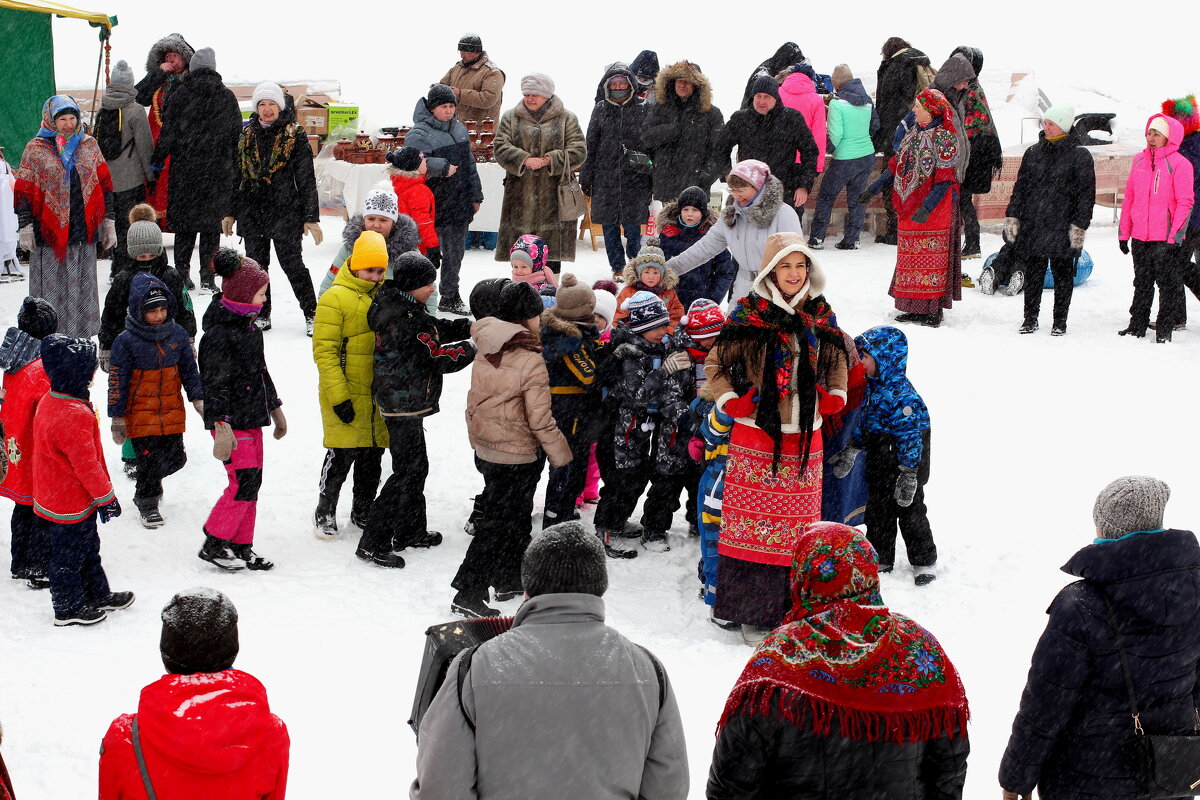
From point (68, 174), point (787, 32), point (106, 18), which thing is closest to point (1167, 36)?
point (787, 32)

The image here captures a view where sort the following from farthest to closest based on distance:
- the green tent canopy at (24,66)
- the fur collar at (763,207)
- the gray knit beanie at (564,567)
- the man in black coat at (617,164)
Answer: the green tent canopy at (24,66) → the man in black coat at (617,164) → the fur collar at (763,207) → the gray knit beanie at (564,567)

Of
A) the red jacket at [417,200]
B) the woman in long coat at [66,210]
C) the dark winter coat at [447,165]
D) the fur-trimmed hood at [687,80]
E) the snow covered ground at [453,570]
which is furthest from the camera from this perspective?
the fur-trimmed hood at [687,80]

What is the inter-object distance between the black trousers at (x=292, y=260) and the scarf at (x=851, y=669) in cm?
759

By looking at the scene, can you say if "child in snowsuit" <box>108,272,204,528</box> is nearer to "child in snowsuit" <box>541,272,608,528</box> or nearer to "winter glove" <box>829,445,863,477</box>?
"child in snowsuit" <box>541,272,608,528</box>

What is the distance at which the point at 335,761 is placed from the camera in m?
4.98

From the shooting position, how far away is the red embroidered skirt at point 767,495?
19.4 ft

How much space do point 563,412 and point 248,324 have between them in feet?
5.60

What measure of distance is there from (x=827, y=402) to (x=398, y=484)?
241 centimetres

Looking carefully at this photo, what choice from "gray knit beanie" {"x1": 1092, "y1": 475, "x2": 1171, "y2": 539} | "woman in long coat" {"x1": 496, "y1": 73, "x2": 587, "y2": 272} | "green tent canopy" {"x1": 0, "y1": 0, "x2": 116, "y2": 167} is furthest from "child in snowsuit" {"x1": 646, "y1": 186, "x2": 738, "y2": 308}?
"green tent canopy" {"x1": 0, "y1": 0, "x2": 116, "y2": 167}

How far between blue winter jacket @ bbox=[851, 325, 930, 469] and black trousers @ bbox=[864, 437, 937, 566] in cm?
21

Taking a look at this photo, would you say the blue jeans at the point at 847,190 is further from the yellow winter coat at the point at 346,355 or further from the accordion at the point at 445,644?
the accordion at the point at 445,644

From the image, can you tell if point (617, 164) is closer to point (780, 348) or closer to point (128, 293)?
point (128, 293)

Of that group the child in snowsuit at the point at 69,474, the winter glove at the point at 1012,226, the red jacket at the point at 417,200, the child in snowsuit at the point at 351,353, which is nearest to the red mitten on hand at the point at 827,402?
the child in snowsuit at the point at 351,353

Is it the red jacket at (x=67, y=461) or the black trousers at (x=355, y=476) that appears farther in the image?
the black trousers at (x=355, y=476)
